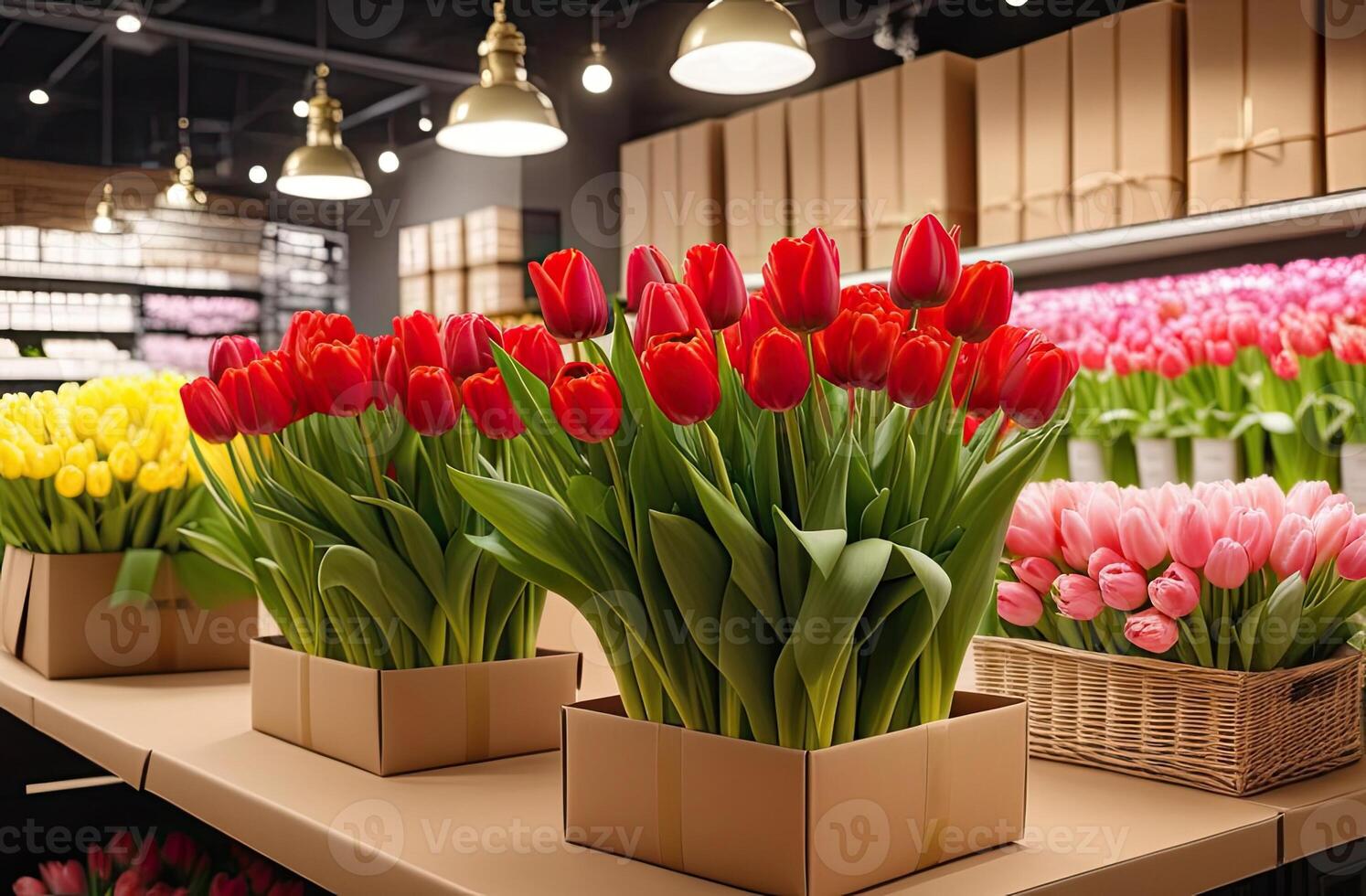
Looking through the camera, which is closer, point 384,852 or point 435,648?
point 384,852

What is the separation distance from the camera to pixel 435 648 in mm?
827

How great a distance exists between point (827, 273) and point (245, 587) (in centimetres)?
87

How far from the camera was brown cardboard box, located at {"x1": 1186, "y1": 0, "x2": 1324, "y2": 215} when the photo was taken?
224cm

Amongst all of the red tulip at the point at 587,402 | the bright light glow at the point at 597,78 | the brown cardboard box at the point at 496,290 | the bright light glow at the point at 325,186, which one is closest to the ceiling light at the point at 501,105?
the bright light glow at the point at 325,186

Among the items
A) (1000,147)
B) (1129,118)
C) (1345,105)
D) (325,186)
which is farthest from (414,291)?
(1345,105)

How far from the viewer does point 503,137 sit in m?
2.98

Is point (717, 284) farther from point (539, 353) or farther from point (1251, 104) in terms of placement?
point (1251, 104)

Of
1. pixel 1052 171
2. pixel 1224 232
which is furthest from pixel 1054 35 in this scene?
pixel 1224 232

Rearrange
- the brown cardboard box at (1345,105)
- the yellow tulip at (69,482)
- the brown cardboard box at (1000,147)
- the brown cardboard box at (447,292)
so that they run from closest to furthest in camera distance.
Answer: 1. the yellow tulip at (69,482)
2. the brown cardboard box at (1345,105)
3. the brown cardboard box at (1000,147)
4. the brown cardboard box at (447,292)

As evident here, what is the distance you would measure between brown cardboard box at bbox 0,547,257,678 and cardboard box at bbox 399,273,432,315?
10.3ft

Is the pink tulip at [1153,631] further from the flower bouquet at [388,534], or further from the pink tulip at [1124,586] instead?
the flower bouquet at [388,534]

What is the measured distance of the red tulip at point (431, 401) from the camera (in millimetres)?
760

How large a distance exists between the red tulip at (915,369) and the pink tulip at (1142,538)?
0.23m

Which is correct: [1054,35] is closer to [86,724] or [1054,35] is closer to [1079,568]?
[1079,568]
